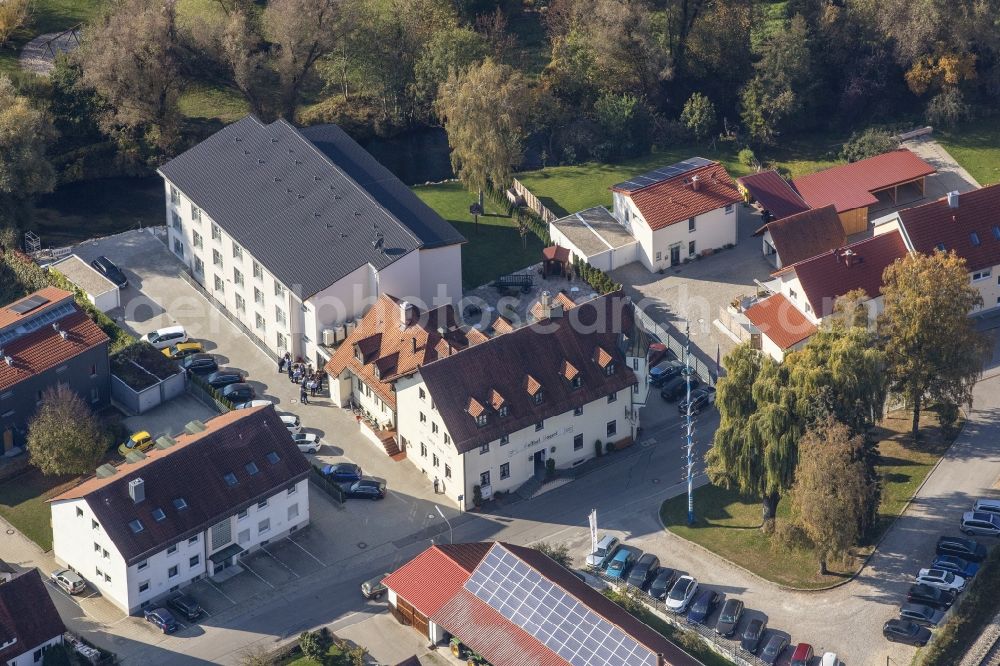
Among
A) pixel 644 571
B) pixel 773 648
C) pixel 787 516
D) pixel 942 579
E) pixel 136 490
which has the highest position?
pixel 136 490

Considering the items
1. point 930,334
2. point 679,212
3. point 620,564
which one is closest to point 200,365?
point 620,564

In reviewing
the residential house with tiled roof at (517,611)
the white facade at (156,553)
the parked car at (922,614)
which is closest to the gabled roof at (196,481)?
the white facade at (156,553)

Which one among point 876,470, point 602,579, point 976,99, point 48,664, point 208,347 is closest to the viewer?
point 48,664

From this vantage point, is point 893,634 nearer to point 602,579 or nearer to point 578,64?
point 602,579

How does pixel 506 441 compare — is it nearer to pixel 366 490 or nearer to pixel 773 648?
pixel 366 490

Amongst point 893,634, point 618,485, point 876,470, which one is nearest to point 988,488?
point 876,470

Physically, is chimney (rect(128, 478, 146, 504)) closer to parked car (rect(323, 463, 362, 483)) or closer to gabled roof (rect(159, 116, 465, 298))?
parked car (rect(323, 463, 362, 483))
